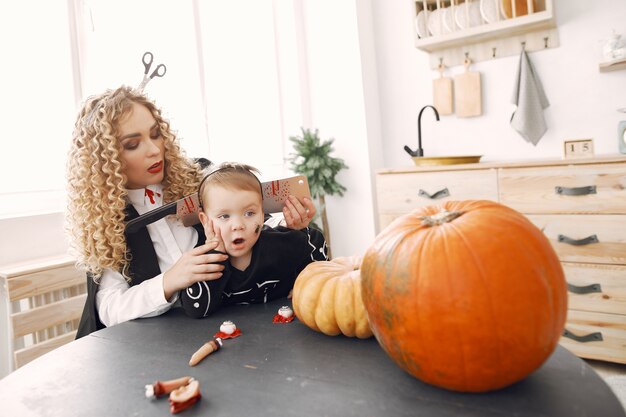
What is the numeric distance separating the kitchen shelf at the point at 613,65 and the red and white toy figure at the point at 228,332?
281 centimetres

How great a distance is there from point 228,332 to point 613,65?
2894 mm

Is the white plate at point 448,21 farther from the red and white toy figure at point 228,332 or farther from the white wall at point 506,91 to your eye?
the red and white toy figure at point 228,332

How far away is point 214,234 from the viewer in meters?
1.08

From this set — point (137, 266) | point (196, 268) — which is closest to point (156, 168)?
point (137, 266)

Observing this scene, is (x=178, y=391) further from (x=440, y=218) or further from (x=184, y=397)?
(x=440, y=218)

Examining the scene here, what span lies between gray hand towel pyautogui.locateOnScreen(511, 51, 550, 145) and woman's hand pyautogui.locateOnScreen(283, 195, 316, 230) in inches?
92.1

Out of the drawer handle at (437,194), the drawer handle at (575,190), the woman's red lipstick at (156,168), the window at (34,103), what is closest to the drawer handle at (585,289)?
the drawer handle at (575,190)

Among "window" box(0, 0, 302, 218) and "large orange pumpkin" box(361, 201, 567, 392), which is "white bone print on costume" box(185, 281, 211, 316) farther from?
"window" box(0, 0, 302, 218)

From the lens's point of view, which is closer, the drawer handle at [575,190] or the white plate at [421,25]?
the drawer handle at [575,190]

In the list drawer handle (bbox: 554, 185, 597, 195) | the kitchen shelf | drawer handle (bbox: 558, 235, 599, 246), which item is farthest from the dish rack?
drawer handle (bbox: 558, 235, 599, 246)

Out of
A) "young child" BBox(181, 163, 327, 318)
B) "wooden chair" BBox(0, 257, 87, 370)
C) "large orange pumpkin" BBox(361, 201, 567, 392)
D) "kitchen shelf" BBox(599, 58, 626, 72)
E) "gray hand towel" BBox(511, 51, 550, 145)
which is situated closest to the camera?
"large orange pumpkin" BBox(361, 201, 567, 392)

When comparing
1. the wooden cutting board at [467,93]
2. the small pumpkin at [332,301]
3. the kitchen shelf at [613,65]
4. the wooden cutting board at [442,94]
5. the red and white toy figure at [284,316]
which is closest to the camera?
the small pumpkin at [332,301]

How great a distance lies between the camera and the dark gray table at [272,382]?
1.91 feet

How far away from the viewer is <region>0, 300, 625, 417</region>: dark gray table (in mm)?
583
